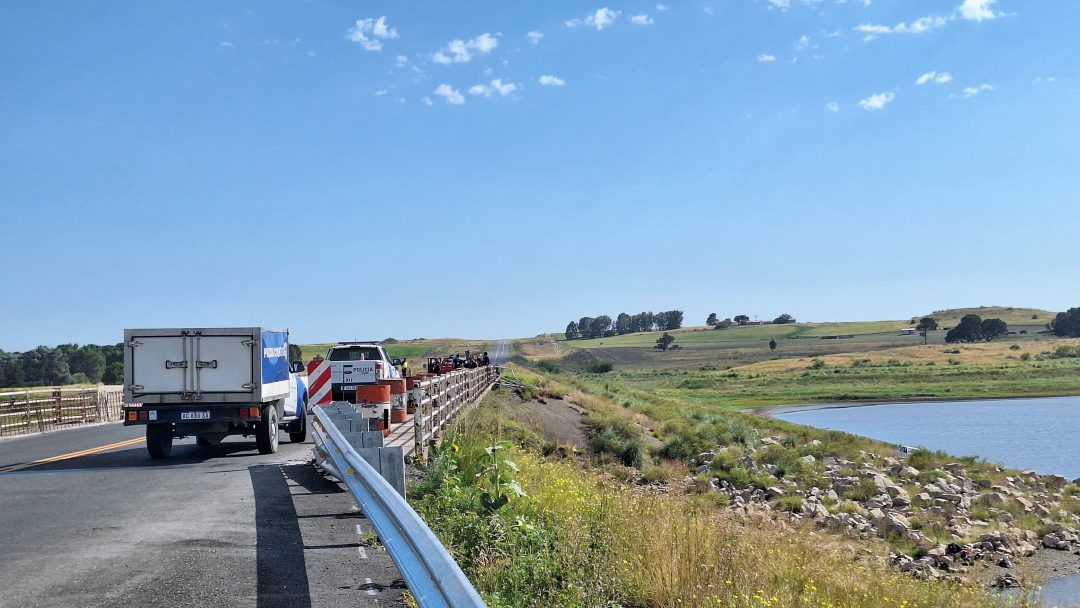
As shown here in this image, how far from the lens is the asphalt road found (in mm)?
6414

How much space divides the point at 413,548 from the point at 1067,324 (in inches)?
6713

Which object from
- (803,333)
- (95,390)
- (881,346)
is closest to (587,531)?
(95,390)

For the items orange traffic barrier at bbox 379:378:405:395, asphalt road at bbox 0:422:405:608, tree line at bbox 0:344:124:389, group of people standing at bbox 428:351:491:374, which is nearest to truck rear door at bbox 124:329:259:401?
asphalt road at bbox 0:422:405:608

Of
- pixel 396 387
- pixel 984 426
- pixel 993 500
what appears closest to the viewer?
pixel 396 387

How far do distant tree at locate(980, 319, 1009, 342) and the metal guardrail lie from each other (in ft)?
524

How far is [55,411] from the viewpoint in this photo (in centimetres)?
2877

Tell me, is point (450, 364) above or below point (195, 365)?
below

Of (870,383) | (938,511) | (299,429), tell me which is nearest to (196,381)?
(299,429)

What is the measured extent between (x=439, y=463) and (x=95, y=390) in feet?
81.2

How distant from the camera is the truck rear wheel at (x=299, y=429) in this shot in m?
19.7

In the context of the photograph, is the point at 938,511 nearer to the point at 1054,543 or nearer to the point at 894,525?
the point at 894,525

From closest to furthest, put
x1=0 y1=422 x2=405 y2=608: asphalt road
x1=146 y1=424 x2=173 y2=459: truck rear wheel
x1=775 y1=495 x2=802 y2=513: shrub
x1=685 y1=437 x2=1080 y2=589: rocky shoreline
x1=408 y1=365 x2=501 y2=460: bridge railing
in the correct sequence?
x1=0 y1=422 x2=405 y2=608: asphalt road
x1=408 y1=365 x2=501 y2=460: bridge railing
x1=146 y1=424 x2=173 y2=459: truck rear wheel
x1=685 y1=437 x2=1080 y2=589: rocky shoreline
x1=775 y1=495 x2=802 y2=513: shrub

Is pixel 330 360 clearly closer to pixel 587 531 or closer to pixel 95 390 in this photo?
pixel 95 390

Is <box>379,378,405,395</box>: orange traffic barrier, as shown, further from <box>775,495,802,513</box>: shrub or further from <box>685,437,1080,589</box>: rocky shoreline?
<box>775,495,802,513</box>: shrub
